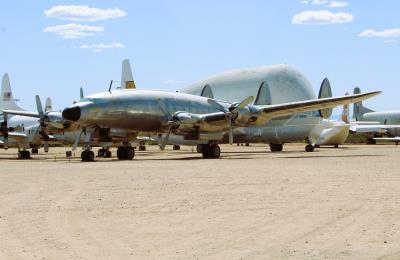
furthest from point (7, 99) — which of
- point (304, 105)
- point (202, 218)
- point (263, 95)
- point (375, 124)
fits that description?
point (375, 124)

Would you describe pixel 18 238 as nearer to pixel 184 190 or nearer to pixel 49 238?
pixel 49 238

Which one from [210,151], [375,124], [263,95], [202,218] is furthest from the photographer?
[375,124]

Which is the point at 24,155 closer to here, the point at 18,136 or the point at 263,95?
the point at 18,136

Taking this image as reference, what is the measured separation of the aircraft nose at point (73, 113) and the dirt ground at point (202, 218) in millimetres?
14584

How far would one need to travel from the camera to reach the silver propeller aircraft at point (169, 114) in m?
Answer: 35.0

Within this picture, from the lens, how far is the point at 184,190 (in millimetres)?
16719

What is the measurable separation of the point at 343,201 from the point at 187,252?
20.6 ft

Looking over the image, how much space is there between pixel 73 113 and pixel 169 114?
6002mm

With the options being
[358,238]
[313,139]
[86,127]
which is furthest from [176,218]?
[313,139]

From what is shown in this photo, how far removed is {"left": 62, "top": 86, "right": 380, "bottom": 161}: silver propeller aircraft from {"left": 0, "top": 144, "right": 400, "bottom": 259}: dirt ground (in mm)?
15193

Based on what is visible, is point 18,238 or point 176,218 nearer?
point 18,238

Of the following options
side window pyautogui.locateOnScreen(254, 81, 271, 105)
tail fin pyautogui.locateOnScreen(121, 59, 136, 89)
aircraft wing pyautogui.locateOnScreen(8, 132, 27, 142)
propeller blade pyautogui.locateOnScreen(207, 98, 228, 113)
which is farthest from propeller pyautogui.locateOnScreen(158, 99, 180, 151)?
tail fin pyautogui.locateOnScreen(121, 59, 136, 89)

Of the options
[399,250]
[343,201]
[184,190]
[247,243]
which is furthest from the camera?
[184,190]

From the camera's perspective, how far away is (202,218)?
11.8 meters
